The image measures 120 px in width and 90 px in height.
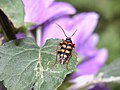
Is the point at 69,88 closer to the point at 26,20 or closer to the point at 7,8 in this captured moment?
the point at 26,20

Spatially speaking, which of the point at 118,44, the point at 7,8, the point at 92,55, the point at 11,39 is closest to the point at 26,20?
the point at 11,39

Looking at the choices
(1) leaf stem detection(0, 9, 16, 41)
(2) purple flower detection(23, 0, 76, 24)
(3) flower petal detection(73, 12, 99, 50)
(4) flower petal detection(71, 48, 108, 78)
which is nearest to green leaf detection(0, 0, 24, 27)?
(1) leaf stem detection(0, 9, 16, 41)

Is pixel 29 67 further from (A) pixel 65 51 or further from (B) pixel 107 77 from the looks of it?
(B) pixel 107 77

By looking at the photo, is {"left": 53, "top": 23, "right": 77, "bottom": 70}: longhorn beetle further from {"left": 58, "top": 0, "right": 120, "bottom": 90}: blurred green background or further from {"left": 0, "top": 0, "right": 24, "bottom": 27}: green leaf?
{"left": 58, "top": 0, "right": 120, "bottom": 90}: blurred green background

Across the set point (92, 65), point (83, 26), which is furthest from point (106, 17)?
point (83, 26)

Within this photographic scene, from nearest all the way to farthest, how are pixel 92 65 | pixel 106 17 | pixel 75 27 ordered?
pixel 75 27
pixel 92 65
pixel 106 17

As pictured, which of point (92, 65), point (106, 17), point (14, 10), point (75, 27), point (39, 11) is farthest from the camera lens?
point (106, 17)

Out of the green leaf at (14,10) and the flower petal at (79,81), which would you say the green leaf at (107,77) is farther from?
the green leaf at (14,10)

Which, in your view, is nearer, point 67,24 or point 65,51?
point 65,51
